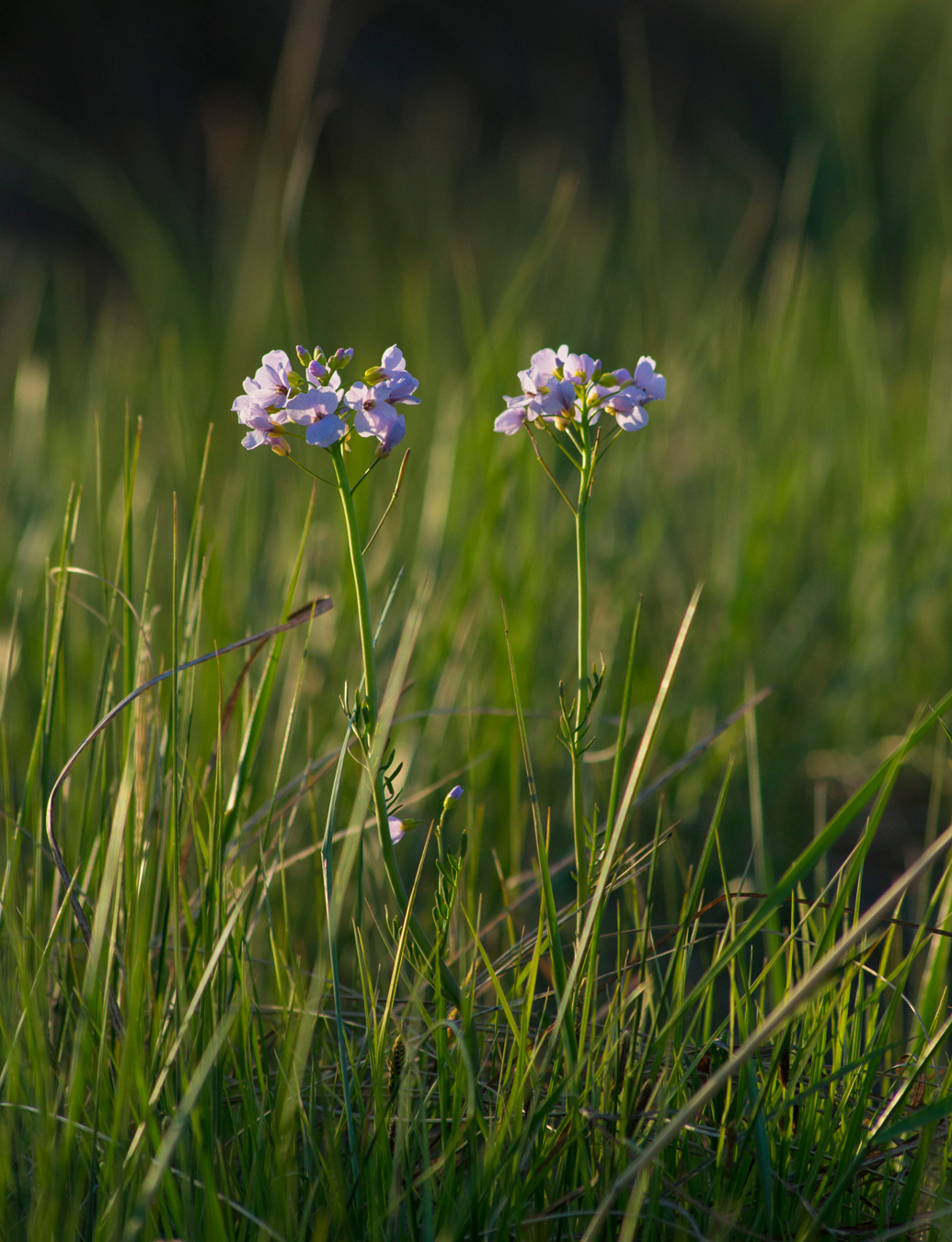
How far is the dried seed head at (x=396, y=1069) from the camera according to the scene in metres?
0.67

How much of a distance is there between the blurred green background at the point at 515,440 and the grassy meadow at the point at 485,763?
0.01 m

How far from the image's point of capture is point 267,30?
445 centimetres

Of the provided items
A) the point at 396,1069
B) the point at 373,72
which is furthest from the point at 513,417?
the point at 373,72

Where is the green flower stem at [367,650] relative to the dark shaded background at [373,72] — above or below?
below

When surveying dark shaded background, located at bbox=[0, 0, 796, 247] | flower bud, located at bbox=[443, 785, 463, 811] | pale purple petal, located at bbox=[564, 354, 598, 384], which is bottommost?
flower bud, located at bbox=[443, 785, 463, 811]

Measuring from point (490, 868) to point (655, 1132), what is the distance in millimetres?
548

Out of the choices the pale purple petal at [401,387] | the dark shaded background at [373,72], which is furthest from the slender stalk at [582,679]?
the dark shaded background at [373,72]

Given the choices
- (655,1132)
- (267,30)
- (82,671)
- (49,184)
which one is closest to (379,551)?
(82,671)

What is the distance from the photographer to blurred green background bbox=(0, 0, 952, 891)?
128 centimetres

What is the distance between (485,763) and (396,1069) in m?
0.44

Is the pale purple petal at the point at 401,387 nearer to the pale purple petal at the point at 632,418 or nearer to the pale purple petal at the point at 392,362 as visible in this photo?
the pale purple petal at the point at 392,362

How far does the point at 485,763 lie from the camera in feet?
3.60

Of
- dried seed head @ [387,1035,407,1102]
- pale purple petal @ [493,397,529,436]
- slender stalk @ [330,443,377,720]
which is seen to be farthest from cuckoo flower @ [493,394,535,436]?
dried seed head @ [387,1035,407,1102]

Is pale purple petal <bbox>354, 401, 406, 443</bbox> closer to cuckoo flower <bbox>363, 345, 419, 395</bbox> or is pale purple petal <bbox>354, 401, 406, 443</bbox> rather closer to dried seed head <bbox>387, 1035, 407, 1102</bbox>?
cuckoo flower <bbox>363, 345, 419, 395</bbox>
